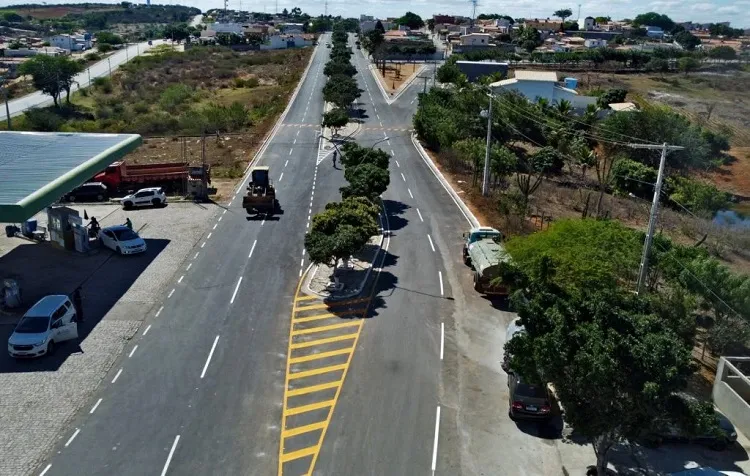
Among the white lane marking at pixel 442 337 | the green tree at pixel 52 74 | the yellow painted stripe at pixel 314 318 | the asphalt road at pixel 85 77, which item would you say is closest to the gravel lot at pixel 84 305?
the yellow painted stripe at pixel 314 318

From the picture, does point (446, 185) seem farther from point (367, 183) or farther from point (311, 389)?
point (311, 389)

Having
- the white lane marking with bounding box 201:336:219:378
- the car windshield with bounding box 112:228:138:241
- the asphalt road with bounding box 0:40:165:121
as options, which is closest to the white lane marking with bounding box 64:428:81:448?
the white lane marking with bounding box 201:336:219:378

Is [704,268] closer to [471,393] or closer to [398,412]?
[471,393]

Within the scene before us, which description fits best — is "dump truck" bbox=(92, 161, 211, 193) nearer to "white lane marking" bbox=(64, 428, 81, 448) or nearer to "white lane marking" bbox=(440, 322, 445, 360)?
"white lane marking" bbox=(440, 322, 445, 360)

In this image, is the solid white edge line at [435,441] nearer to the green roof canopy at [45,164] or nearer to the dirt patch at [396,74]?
the green roof canopy at [45,164]

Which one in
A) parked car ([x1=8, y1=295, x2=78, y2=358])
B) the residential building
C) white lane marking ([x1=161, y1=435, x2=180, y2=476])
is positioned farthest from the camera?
the residential building

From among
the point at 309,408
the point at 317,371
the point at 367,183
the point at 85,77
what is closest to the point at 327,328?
the point at 317,371
